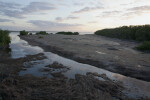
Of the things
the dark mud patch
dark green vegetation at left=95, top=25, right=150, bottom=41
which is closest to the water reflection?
the dark mud patch

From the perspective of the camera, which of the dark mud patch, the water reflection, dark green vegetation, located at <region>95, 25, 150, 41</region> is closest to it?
the dark mud patch

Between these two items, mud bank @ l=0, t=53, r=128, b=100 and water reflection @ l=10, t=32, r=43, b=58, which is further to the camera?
water reflection @ l=10, t=32, r=43, b=58

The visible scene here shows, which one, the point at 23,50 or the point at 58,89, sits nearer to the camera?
the point at 58,89

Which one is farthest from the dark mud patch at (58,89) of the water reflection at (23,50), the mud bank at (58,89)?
the water reflection at (23,50)

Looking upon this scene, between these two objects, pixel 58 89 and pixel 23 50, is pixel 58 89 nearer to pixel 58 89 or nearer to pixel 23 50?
pixel 58 89

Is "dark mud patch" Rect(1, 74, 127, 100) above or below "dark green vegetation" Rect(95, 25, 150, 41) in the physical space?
below

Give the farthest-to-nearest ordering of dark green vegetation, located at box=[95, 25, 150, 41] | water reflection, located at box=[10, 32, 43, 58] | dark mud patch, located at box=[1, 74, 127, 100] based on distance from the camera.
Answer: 1. dark green vegetation, located at box=[95, 25, 150, 41]
2. water reflection, located at box=[10, 32, 43, 58]
3. dark mud patch, located at box=[1, 74, 127, 100]

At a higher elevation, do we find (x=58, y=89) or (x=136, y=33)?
(x=136, y=33)

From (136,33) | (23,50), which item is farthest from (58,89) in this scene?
(136,33)

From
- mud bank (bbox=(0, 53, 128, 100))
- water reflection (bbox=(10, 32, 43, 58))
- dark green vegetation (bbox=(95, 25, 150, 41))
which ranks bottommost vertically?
mud bank (bbox=(0, 53, 128, 100))

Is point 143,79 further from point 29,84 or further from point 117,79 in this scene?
point 29,84

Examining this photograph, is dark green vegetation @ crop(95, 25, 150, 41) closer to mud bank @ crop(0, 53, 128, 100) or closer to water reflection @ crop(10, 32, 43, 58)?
water reflection @ crop(10, 32, 43, 58)

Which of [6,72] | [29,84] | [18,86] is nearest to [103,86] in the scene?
[29,84]

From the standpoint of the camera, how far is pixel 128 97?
5.25 metres
